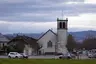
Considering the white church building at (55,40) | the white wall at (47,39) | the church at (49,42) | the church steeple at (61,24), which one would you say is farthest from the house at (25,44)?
the church steeple at (61,24)

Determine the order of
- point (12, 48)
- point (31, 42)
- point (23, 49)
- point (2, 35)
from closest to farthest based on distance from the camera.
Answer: point (12, 48) < point (23, 49) < point (31, 42) < point (2, 35)

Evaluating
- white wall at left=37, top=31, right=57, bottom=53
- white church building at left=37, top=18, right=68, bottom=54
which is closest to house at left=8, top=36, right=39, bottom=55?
white wall at left=37, top=31, right=57, bottom=53

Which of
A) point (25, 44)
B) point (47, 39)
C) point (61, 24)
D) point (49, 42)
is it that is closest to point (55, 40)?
point (49, 42)

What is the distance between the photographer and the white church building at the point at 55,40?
139750 millimetres

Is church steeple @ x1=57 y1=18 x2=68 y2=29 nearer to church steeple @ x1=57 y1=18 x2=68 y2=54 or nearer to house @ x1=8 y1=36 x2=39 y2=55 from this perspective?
church steeple @ x1=57 y1=18 x2=68 y2=54

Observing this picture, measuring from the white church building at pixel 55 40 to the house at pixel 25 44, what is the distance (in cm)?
527

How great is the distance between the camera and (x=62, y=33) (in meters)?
141

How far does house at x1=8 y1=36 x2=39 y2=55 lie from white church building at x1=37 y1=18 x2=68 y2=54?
5274 mm

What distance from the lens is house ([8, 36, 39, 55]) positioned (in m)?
124

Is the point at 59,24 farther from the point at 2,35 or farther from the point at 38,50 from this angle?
the point at 2,35

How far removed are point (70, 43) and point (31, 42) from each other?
15052 millimetres

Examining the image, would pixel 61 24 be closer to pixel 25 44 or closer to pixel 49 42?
pixel 49 42

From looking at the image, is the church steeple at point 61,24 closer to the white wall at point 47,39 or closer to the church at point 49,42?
the church at point 49,42

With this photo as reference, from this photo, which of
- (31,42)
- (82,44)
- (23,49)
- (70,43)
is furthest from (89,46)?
(23,49)
